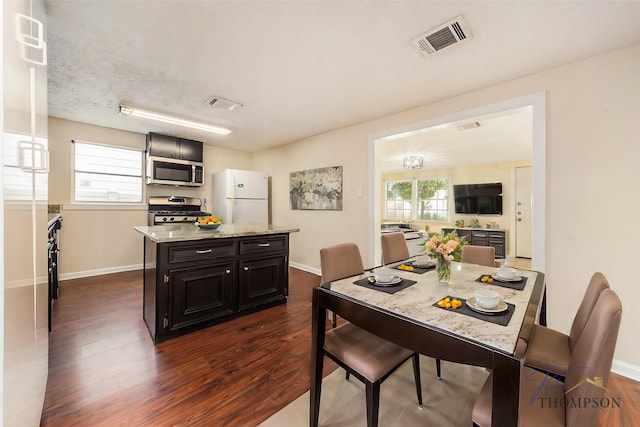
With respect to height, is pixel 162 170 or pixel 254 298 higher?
pixel 162 170

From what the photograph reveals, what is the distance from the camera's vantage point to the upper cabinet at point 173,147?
426cm

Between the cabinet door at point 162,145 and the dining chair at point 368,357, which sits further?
the cabinet door at point 162,145

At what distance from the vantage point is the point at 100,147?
4.18 meters

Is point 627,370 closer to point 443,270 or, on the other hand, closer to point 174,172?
point 443,270

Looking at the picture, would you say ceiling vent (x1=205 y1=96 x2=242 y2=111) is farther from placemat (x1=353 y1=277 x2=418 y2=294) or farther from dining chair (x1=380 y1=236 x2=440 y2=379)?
placemat (x1=353 y1=277 x2=418 y2=294)

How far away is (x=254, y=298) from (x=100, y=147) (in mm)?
3835

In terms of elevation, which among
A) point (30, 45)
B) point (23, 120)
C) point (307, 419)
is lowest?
point (307, 419)

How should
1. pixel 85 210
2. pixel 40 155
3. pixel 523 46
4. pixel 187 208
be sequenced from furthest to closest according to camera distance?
pixel 187 208 < pixel 85 210 < pixel 523 46 < pixel 40 155

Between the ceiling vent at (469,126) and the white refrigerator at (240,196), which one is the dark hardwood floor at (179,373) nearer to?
the white refrigerator at (240,196)

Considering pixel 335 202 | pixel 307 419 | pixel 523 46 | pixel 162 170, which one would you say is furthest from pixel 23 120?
pixel 162 170

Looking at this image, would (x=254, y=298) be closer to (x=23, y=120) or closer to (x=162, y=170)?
(x=23, y=120)

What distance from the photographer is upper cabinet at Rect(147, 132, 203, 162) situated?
14.0 feet

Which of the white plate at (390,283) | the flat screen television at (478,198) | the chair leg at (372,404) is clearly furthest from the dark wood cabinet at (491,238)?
the chair leg at (372,404)

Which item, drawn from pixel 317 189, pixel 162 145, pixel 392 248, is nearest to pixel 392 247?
pixel 392 248
